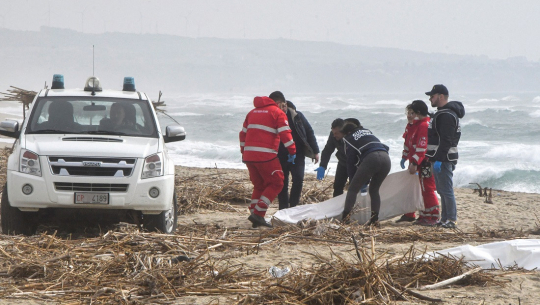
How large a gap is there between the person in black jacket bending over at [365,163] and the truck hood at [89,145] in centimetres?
247

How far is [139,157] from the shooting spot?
6.72m

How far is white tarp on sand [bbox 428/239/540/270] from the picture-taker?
5508 mm

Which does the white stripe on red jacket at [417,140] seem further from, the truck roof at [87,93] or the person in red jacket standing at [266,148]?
the truck roof at [87,93]

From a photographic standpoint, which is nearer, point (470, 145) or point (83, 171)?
point (83, 171)

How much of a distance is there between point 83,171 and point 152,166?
0.70 meters

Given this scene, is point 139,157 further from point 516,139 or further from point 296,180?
point 516,139

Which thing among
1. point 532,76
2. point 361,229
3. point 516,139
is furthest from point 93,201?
point 532,76

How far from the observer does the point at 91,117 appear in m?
7.73

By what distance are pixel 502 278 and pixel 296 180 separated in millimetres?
4242

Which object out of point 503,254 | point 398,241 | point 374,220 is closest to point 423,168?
point 374,220

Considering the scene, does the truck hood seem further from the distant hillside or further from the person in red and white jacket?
the distant hillside

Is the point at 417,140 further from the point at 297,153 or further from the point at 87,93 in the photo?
the point at 87,93

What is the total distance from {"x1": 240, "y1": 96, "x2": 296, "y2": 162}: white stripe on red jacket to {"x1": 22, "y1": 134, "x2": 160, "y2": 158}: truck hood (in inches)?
53.3

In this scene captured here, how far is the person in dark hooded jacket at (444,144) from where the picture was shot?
8.17m
